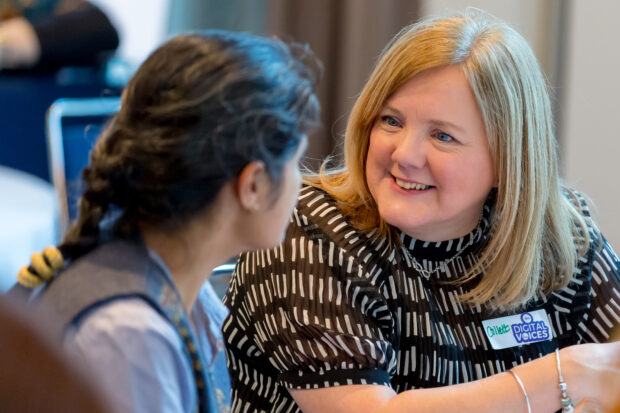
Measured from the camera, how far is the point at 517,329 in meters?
1.55

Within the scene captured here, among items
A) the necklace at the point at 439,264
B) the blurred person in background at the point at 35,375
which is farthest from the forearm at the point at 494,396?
the blurred person in background at the point at 35,375

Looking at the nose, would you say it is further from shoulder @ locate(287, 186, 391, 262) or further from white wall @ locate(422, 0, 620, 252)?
white wall @ locate(422, 0, 620, 252)

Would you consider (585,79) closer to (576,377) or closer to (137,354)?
(576,377)

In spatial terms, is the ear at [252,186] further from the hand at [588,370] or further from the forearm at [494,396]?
the hand at [588,370]

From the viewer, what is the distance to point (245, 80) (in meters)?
1.01

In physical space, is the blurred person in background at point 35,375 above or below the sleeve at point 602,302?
above

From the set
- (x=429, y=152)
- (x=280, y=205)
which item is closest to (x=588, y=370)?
(x=429, y=152)

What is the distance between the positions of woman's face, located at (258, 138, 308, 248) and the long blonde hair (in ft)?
1.30

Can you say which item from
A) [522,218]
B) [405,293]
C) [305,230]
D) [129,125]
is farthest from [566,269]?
[129,125]

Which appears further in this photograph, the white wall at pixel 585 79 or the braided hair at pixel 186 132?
the white wall at pixel 585 79

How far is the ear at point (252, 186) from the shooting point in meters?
1.05

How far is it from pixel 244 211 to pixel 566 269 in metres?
0.77

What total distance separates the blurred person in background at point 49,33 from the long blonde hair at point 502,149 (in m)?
1.61

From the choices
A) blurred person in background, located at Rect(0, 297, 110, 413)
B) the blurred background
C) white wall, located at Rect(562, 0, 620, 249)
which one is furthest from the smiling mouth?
white wall, located at Rect(562, 0, 620, 249)
